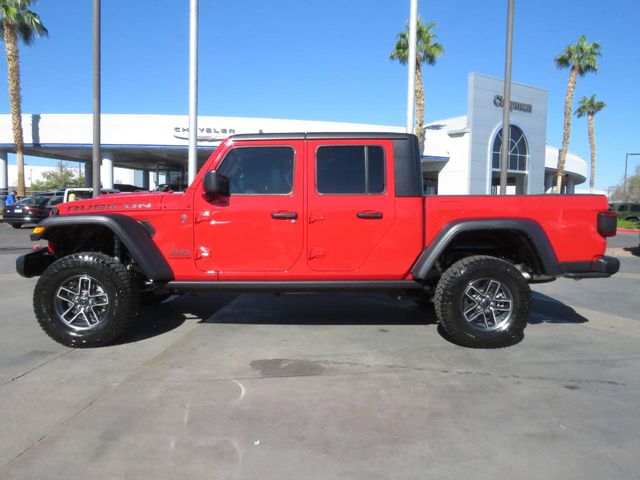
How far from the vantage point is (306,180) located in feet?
16.1

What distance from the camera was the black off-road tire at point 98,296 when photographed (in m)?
4.75

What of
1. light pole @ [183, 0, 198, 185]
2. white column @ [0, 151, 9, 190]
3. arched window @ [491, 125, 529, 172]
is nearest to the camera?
light pole @ [183, 0, 198, 185]

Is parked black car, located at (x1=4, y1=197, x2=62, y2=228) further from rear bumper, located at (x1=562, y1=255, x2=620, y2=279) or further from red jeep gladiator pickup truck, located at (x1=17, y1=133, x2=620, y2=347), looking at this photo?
rear bumper, located at (x1=562, y1=255, x2=620, y2=279)

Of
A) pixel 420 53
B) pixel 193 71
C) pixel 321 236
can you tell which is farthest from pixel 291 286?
pixel 420 53

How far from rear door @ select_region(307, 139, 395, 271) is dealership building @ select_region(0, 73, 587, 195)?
70.3 ft

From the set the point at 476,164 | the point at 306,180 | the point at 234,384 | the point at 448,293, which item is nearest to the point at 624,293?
the point at 448,293

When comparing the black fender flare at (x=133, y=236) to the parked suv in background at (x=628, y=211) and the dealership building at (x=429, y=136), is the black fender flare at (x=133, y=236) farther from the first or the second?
the parked suv in background at (x=628, y=211)

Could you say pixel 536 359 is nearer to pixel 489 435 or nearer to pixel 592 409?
pixel 592 409

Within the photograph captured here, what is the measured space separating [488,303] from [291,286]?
6.48 ft

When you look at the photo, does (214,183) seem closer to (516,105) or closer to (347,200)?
(347,200)

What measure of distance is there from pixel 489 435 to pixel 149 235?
3535mm

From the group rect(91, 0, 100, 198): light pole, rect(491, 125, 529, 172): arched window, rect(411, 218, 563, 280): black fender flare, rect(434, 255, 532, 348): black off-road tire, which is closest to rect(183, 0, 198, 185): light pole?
rect(91, 0, 100, 198): light pole

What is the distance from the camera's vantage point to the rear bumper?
488 centimetres

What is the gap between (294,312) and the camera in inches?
249
